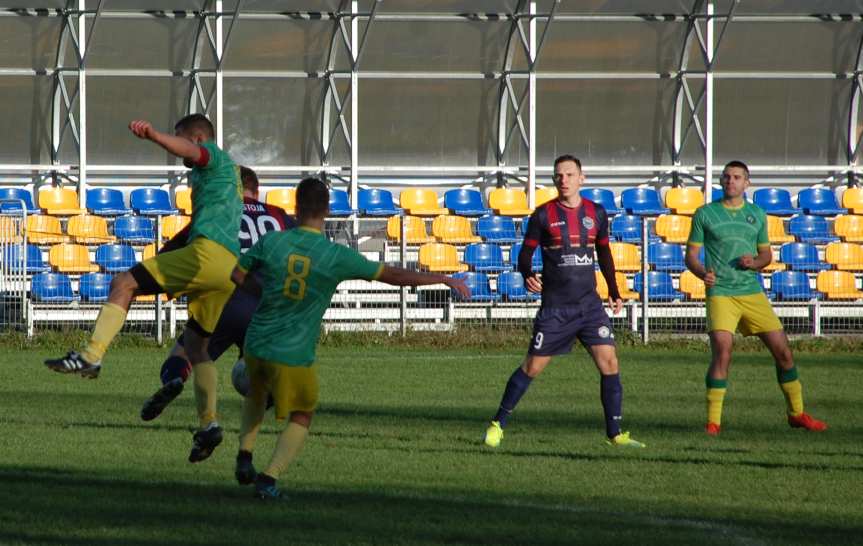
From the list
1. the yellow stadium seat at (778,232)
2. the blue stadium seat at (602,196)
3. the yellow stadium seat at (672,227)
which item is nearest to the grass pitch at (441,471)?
the yellow stadium seat at (672,227)

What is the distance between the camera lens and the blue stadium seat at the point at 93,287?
834 inches

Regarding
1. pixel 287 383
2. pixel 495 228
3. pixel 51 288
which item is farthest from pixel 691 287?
pixel 287 383

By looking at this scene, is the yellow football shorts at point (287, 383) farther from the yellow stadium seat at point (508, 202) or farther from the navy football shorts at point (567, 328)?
the yellow stadium seat at point (508, 202)

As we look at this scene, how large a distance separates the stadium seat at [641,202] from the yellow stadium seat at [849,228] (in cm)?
300

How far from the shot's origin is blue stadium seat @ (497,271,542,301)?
70.4ft

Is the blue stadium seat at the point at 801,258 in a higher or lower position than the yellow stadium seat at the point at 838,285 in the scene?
higher

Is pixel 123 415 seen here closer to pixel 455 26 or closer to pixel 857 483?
pixel 857 483

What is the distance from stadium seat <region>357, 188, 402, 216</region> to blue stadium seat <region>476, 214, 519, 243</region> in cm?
223

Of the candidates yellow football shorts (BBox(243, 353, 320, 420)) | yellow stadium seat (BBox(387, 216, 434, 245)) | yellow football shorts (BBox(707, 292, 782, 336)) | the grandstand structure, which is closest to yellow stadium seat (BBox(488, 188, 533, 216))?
the grandstand structure

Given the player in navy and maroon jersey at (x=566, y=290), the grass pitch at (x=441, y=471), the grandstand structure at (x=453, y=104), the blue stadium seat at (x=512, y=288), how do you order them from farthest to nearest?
the grandstand structure at (x=453, y=104) < the blue stadium seat at (x=512, y=288) < the player in navy and maroon jersey at (x=566, y=290) < the grass pitch at (x=441, y=471)

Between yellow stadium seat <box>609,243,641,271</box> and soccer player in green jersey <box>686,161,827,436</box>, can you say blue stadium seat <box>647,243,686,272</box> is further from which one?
soccer player in green jersey <box>686,161,827,436</box>

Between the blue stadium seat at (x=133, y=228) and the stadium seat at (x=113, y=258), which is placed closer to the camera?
the stadium seat at (x=113, y=258)

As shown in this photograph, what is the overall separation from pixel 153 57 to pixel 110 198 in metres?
3.15

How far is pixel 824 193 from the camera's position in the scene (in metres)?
27.8
